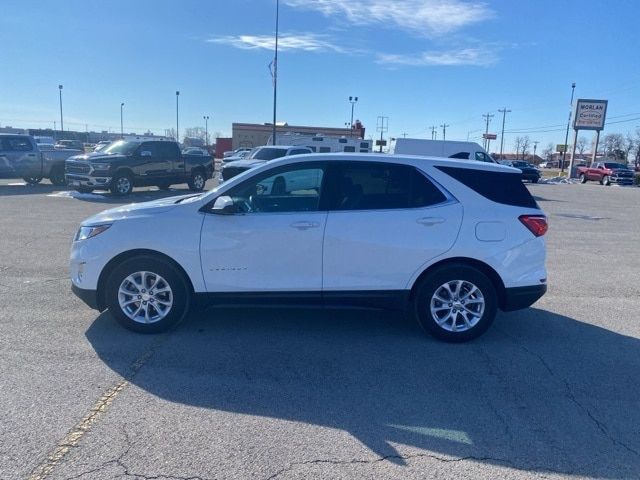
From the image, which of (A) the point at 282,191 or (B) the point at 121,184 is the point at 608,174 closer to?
(B) the point at 121,184

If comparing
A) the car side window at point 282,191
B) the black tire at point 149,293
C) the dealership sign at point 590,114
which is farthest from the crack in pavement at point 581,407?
the dealership sign at point 590,114

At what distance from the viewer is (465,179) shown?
5.07m

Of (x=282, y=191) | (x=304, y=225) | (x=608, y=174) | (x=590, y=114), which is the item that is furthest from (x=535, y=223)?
(x=590, y=114)

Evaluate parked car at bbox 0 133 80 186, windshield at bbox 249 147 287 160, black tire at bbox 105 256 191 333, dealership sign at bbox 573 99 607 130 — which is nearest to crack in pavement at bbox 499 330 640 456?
black tire at bbox 105 256 191 333

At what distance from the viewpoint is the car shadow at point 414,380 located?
343 cm

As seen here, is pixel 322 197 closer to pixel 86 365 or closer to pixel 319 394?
pixel 319 394

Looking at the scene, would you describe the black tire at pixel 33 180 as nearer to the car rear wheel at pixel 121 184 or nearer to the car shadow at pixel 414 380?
the car rear wheel at pixel 121 184

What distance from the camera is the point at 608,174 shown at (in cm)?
4125

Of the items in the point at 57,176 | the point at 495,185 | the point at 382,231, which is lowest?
the point at 57,176

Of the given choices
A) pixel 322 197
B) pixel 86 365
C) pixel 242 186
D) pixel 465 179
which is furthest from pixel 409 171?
pixel 86 365

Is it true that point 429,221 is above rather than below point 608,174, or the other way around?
above

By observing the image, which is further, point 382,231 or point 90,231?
point 90,231

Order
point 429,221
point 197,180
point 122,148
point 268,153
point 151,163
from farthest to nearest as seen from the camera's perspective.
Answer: point 197,180 < point 268,153 < point 151,163 < point 122,148 < point 429,221

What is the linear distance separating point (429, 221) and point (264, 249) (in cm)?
156
